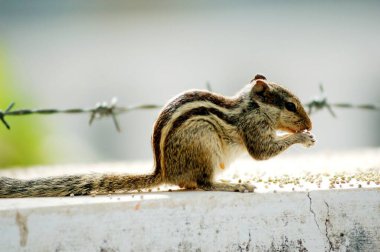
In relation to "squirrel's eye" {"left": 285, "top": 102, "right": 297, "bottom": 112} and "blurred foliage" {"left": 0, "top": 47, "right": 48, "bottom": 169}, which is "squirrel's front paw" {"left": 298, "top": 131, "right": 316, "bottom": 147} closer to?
"squirrel's eye" {"left": 285, "top": 102, "right": 297, "bottom": 112}

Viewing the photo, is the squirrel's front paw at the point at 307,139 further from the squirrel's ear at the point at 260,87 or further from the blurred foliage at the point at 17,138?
the blurred foliage at the point at 17,138

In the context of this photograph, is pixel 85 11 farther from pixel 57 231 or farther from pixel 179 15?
pixel 57 231

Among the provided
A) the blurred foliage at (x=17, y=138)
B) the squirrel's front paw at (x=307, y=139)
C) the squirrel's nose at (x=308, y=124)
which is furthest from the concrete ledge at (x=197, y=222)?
the blurred foliage at (x=17, y=138)

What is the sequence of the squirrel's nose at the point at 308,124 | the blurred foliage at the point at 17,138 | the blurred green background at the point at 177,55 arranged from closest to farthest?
the squirrel's nose at the point at 308,124, the blurred foliage at the point at 17,138, the blurred green background at the point at 177,55

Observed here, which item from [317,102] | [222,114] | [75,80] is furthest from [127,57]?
[222,114]

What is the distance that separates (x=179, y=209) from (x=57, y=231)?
0.61 meters

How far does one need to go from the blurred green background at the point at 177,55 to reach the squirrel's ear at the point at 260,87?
7.60 metres

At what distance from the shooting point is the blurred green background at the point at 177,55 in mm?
13227

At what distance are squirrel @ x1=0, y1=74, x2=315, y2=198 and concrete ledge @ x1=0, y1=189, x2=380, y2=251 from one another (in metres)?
0.18

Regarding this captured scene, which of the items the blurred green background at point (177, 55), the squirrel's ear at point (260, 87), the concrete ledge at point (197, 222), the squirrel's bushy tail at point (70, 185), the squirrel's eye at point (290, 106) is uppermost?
the blurred green background at point (177, 55)

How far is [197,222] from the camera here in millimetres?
3480

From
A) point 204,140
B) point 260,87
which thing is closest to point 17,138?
point 260,87

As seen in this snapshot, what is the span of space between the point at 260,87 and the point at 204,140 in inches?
26.2

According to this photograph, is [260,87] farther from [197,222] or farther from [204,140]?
[197,222]
